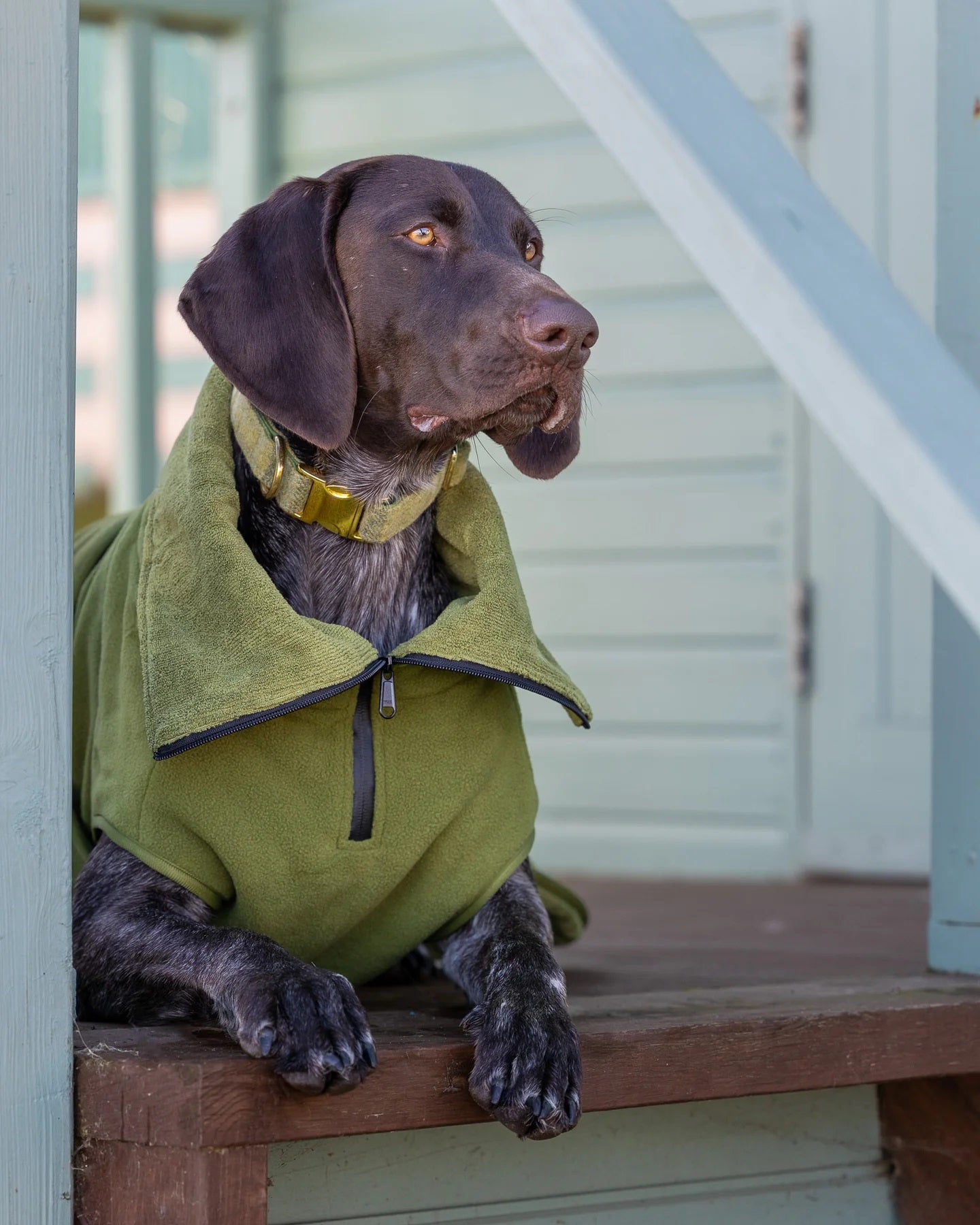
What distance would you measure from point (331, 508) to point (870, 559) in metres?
2.38

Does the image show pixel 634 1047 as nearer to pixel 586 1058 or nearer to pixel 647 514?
pixel 586 1058

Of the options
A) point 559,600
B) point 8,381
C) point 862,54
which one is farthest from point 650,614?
point 8,381

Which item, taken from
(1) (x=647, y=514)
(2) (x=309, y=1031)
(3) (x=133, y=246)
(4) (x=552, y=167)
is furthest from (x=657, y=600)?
(2) (x=309, y=1031)

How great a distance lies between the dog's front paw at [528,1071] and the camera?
180 centimetres

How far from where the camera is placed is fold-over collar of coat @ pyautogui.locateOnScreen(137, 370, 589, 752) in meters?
2.00

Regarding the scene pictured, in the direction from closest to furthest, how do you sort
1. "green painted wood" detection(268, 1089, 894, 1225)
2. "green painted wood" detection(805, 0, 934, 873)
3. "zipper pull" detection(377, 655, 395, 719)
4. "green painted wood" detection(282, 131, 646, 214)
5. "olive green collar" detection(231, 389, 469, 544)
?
1. "green painted wood" detection(268, 1089, 894, 1225)
2. "zipper pull" detection(377, 655, 395, 719)
3. "olive green collar" detection(231, 389, 469, 544)
4. "green painted wood" detection(805, 0, 934, 873)
5. "green painted wood" detection(282, 131, 646, 214)

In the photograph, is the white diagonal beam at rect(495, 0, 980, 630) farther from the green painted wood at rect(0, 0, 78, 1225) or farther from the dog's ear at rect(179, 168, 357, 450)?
the dog's ear at rect(179, 168, 357, 450)

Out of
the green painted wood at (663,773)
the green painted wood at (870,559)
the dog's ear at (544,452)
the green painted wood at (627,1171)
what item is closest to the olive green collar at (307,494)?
the dog's ear at (544,452)

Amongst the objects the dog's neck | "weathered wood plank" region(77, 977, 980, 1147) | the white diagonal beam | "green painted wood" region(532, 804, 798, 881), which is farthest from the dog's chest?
"green painted wood" region(532, 804, 798, 881)

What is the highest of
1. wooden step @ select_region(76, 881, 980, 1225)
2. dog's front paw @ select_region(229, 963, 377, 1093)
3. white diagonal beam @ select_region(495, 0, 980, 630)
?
white diagonal beam @ select_region(495, 0, 980, 630)

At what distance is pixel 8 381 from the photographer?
5.76 ft

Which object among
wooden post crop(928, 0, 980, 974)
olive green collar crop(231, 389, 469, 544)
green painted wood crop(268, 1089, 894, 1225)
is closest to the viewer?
green painted wood crop(268, 1089, 894, 1225)

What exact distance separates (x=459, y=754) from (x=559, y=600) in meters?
2.49

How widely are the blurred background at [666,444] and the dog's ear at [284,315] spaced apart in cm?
219
